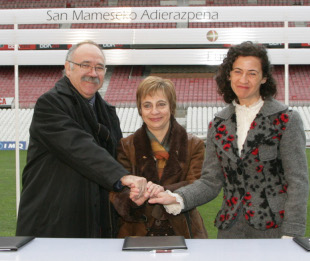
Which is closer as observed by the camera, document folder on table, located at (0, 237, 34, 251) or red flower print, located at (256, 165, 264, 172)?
document folder on table, located at (0, 237, 34, 251)

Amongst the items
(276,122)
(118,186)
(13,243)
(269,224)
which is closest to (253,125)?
(276,122)

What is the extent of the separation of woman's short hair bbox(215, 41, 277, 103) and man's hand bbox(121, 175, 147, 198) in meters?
0.48

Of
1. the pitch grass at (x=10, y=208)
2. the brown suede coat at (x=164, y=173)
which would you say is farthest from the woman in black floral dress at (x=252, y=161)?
the pitch grass at (x=10, y=208)

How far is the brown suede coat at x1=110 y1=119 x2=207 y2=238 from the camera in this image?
1.86 m

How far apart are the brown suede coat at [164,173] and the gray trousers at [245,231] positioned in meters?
0.24

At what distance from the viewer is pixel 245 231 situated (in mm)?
1658

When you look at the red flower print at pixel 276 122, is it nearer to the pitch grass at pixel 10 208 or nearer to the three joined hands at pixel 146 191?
the three joined hands at pixel 146 191

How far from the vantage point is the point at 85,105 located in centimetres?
194

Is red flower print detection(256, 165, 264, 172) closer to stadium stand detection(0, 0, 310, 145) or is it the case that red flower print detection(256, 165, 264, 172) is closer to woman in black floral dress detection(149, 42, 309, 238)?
woman in black floral dress detection(149, 42, 309, 238)

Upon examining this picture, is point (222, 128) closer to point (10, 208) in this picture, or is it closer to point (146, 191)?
point (146, 191)

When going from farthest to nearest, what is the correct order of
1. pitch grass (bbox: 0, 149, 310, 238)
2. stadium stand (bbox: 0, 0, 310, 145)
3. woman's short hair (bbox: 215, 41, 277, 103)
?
1. stadium stand (bbox: 0, 0, 310, 145)
2. pitch grass (bbox: 0, 149, 310, 238)
3. woman's short hair (bbox: 215, 41, 277, 103)

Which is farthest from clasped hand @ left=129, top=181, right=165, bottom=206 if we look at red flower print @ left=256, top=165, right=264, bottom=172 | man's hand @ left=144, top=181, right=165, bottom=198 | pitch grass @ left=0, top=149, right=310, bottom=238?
pitch grass @ left=0, top=149, right=310, bottom=238

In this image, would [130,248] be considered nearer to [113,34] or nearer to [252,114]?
[252,114]

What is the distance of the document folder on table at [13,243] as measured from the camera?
1.23m
